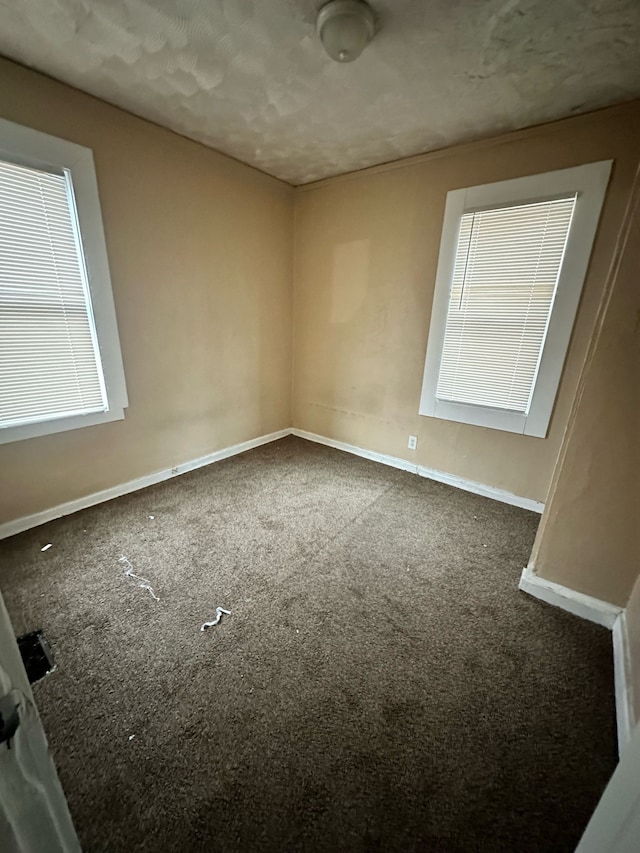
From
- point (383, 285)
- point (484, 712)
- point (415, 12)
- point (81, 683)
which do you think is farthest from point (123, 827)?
point (383, 285)

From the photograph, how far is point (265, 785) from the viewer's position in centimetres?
103

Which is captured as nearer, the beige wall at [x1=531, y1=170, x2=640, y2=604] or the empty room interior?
the empty room interior

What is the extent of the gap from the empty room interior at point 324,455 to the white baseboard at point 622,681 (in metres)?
0.02

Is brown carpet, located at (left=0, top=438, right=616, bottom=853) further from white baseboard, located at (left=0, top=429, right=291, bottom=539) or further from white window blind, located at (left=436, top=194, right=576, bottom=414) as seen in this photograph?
white window blind, located at (left=436, top=194, right=576, bottom=414)

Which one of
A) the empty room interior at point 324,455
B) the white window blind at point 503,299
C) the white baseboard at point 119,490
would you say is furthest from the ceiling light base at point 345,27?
the white baseboard at point 119,490

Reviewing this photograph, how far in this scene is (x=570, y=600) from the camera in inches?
63.7

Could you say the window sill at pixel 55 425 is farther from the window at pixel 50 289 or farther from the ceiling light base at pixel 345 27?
the ceiling light base at pixel 345 27

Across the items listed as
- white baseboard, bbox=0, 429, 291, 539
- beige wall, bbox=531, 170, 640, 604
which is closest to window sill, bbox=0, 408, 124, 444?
white baseboard, bbox=0, 429, 291, 539

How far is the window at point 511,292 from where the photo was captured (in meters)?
2.07

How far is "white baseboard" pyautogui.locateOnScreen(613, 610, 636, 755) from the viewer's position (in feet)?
3.65

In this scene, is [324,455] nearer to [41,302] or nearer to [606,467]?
[606,467]

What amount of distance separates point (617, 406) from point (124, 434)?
2839 mm

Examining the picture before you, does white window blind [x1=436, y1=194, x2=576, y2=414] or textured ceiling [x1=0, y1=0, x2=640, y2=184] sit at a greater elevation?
textured ceiling [x1=0, y1=0, x2=640, y2=184]

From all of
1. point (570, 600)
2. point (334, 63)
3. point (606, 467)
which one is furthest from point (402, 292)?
point (570, 600)
